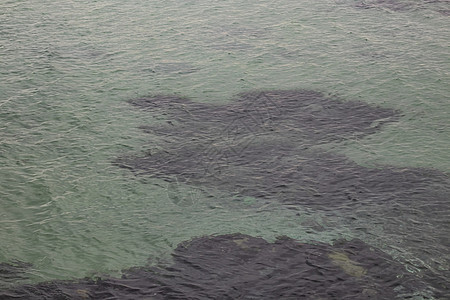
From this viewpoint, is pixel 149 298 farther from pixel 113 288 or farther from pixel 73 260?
pixel 73 260

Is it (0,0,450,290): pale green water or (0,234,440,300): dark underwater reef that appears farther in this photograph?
(0,0,450,290): pale green water

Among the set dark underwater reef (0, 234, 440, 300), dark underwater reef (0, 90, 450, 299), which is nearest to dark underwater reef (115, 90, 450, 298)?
dark underwater reef (0, 90, 450, 299)

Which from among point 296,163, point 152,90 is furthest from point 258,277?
point 152,90

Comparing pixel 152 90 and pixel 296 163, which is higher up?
pixel 152 90

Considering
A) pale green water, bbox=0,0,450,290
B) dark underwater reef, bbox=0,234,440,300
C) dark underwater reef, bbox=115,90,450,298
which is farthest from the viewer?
dark underwater reef, bbox=115,90,450,298

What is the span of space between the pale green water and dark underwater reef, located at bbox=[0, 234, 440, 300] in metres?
0.26

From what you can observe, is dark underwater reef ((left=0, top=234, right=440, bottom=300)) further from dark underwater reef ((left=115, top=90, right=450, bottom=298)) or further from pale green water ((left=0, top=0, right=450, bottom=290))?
dark underwater reef ((left=115, top=90, right=450, bottom=298))

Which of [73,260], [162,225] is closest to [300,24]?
[162,225]

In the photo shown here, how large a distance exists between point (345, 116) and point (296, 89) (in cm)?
124

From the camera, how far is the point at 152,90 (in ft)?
33.2

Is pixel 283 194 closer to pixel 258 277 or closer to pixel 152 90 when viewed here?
pixel 258 277

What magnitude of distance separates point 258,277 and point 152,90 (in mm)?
5191

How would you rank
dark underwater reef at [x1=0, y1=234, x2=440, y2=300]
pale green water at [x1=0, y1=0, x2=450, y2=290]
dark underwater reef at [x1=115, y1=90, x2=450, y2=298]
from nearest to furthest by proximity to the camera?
dark underwater reef at [x1=0, y1=234, x2=440, y2=300] → pale green water at [x1=0, y1=0, x2=450, y2=290] → dark underwater reef at [x1=115, y1=90, x2=450, y2=298]

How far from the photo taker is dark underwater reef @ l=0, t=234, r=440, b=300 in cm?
553
